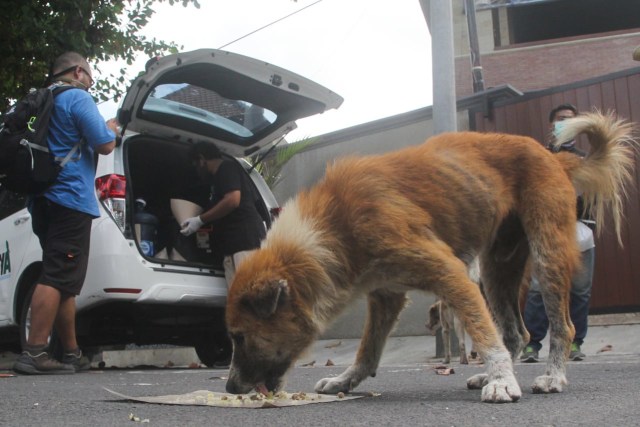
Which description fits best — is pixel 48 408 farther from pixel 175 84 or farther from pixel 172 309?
pixel 175 84

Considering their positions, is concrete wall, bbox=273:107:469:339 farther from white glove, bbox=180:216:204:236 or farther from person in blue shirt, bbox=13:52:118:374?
person in blue shirt, bbox=13:52:118:374

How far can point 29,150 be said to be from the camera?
5551 millimetres

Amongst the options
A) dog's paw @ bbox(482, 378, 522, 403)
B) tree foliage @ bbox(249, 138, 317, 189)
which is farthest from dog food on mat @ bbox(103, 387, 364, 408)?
tree foliage @ bbox(249, 138, 317, 189)

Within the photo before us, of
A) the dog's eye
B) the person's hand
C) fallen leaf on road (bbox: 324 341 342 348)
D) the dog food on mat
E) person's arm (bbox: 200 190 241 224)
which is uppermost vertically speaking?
the person's hand

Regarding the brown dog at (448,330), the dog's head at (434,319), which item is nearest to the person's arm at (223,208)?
the brown dog at (448,330)

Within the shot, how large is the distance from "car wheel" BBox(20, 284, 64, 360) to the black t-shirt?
157cm

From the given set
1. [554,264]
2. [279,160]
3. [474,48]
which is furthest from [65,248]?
[474,48]

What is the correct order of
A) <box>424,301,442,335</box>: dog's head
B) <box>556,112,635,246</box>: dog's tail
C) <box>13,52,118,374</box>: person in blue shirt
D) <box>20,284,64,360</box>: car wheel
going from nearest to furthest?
<box>556,112,635,246</box>: dog's tail < <box>13,52,118,374</box>: person in blue shirt < <box>20,284,64,360</box>: car wheel < <box>424,301,442,335</box>: dog's head

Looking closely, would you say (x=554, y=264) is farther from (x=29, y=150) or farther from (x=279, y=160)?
(x=279, y=160)

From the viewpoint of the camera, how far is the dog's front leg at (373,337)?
14.5 feet

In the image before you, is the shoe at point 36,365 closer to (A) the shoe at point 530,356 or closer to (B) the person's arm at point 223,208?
(B) the person's arm at point 223,208

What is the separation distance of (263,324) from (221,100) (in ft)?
12.1

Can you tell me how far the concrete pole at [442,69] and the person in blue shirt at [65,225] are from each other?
3933 millimetres

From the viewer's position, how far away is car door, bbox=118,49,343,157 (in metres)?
6.36
